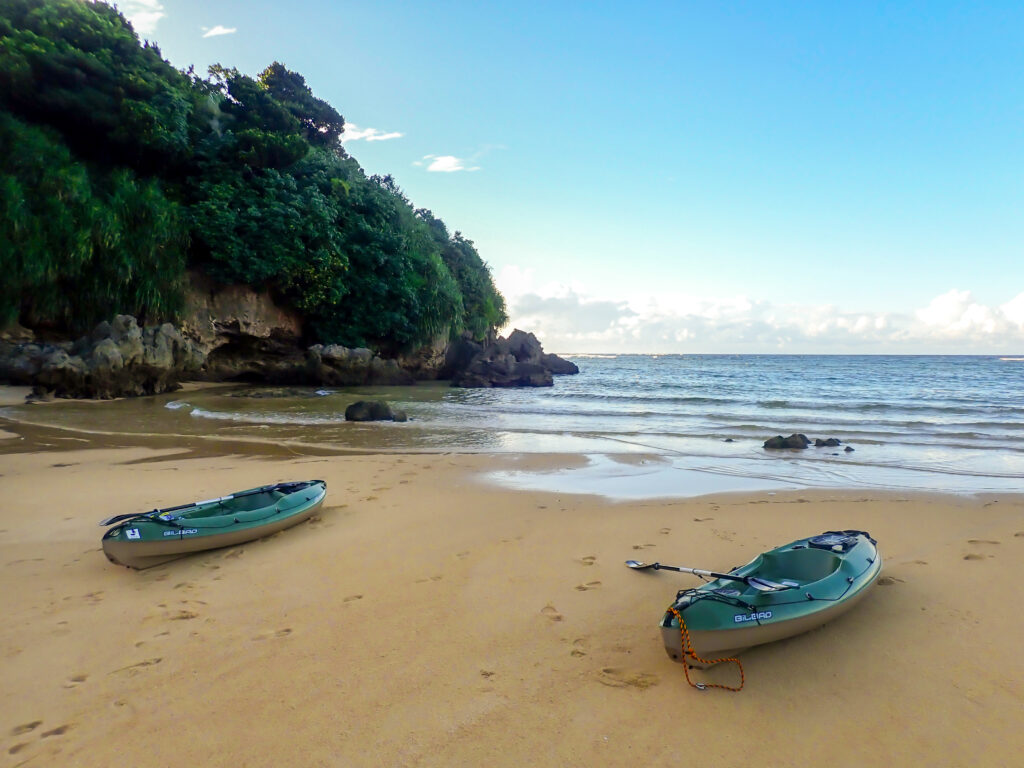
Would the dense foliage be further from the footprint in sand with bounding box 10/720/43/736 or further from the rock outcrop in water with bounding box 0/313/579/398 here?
the footprint in sand with bounding box 10/720/43/736

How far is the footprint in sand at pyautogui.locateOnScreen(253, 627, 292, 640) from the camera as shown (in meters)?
3.87

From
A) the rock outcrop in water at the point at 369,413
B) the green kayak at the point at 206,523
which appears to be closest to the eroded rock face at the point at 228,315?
the rock outcrop in water at the point at 369,413

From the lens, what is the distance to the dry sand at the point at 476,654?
2.84m

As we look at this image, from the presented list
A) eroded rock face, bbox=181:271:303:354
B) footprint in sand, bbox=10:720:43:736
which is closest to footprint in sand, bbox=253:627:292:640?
footprint in sand, bbox=10:720:43:736

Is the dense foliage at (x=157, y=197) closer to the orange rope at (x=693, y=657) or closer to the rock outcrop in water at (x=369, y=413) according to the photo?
the rock outcrop in water at (x=369, y=413)

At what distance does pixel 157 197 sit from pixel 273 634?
2196cm

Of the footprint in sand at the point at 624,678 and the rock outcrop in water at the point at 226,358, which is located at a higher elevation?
the rock outcrop in water at the point at 226,358

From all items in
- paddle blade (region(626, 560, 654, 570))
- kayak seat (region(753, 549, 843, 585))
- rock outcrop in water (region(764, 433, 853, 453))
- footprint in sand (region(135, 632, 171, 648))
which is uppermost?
kayak seat (region(753, 549, 843, 585))

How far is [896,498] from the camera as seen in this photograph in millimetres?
7727

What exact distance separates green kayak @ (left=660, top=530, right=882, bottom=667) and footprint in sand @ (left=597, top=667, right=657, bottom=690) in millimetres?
215

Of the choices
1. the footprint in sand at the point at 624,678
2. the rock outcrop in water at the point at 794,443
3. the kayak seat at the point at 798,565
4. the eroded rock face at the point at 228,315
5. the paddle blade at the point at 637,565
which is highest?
the eroded rock face at the point at 228,315

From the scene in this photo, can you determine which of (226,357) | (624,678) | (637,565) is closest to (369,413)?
(637,565)

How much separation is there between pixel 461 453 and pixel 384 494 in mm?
3692

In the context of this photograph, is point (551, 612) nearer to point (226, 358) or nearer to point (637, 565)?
point (637, 565)
